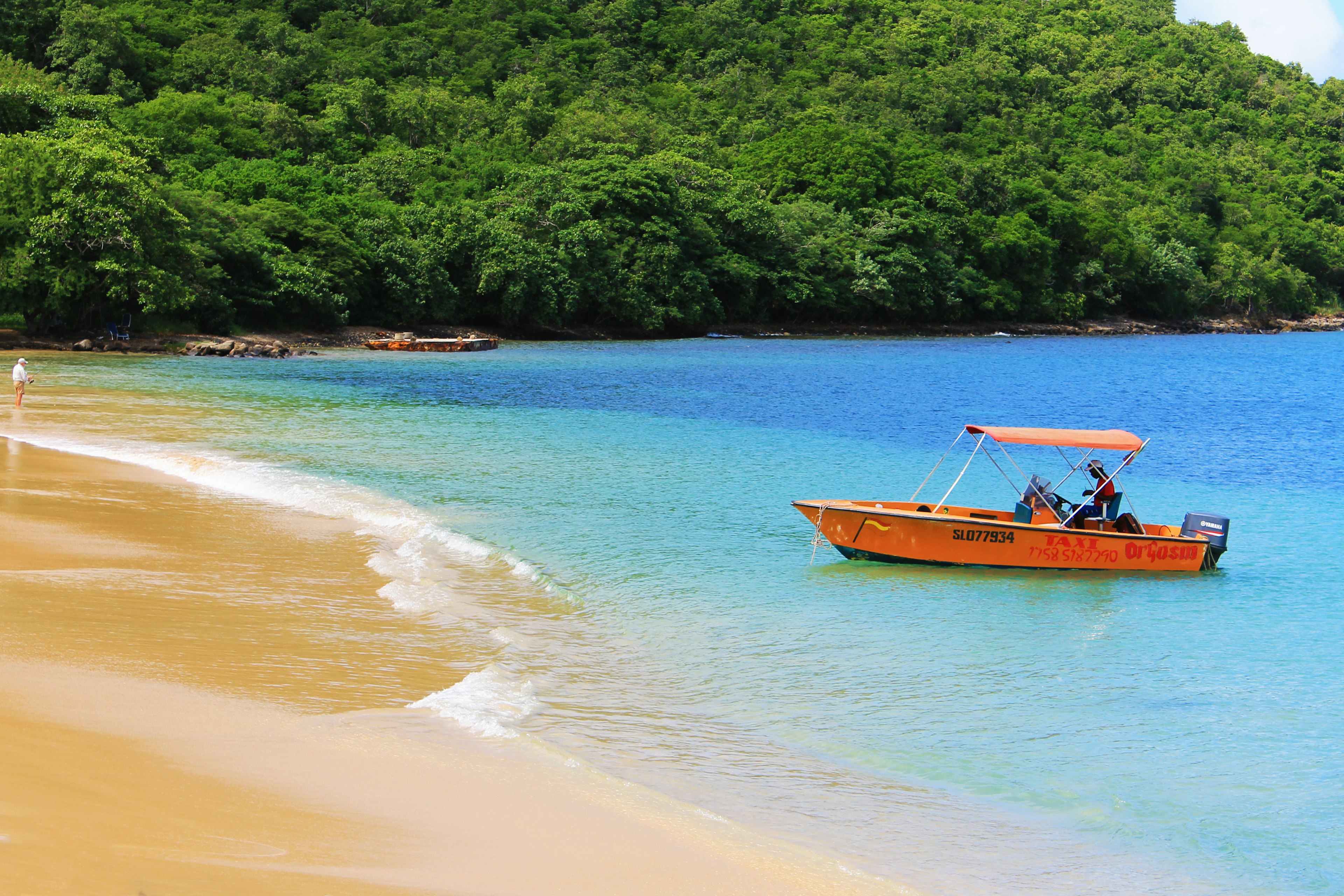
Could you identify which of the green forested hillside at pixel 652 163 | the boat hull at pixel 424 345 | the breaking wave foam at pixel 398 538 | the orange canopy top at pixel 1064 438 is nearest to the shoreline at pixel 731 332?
the green forested hillside at pixel 652 163

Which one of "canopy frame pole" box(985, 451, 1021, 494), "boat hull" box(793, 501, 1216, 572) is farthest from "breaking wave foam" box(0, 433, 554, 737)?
"canopy frame pole" box(985, 451, 1021, 494)

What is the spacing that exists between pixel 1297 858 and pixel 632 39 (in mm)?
143704

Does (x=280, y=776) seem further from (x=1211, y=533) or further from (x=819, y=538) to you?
(x=1211, y=533)

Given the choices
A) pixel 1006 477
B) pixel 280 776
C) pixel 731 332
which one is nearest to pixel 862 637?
pixel 1006 477

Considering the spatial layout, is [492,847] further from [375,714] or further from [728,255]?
[728,255]

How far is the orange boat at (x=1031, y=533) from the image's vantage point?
16188 millimetres

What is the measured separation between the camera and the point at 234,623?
443 inches

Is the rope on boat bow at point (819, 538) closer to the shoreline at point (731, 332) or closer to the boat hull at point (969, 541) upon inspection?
the boat hull at point (969, 541)

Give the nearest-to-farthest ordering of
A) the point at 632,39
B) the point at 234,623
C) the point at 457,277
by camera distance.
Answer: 1. the point at 234,623
2. the point at 457,277
3. the point at 632,39

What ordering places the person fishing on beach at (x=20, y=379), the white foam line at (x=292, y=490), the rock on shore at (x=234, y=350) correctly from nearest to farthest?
the white foam line at (x=292, y=490)
the person fishing on beach at (x=20, y=379)
the rock on shore at (x=234, y=350)

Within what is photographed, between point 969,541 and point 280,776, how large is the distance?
11.3 m

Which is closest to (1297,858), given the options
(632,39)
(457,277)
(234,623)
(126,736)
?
(126,736)

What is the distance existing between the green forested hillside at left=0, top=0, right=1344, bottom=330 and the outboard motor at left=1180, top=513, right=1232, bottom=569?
44767 mm

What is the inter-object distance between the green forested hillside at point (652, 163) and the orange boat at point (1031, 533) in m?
41.9
